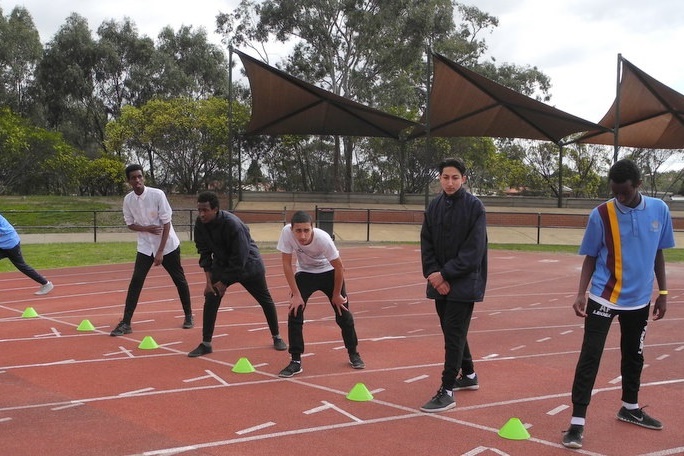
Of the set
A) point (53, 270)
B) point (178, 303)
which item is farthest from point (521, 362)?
point (53, 270)

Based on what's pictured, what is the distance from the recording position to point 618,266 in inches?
152

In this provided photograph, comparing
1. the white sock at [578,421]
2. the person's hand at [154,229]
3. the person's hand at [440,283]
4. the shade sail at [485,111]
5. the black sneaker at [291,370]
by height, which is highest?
the shade sail at [485,111]

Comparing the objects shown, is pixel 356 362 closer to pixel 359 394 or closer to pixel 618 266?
pixel 359 394

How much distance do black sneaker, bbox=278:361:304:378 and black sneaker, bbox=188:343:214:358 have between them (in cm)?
106

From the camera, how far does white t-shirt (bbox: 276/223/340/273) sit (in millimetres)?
5219

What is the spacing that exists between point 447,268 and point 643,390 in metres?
2.12

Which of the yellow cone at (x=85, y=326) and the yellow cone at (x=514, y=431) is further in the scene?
the yellow cone at (x=85, y=326)

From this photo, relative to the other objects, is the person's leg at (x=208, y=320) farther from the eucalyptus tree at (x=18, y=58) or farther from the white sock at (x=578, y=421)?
the eucalyptus tree at (x=18, y=58)

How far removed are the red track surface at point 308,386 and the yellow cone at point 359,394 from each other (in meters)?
0.06

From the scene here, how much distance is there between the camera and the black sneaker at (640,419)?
13.5 ft

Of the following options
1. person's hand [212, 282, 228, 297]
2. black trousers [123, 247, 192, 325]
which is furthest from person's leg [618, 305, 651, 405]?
black trousers [123, 247, 192, 325]

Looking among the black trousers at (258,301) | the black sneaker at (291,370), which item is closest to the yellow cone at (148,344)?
the black trousers at (258,301)

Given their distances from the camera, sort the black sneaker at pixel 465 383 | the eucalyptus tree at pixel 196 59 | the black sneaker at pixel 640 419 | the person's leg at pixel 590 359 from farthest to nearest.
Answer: the eucalyptus tree at pixel 196 59 → the black sneaker at pixel 465 383 → the black sneaker at pixel 640 419 → the person's leg at pixel 590 359

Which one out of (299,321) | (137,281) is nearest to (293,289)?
(299,321)
